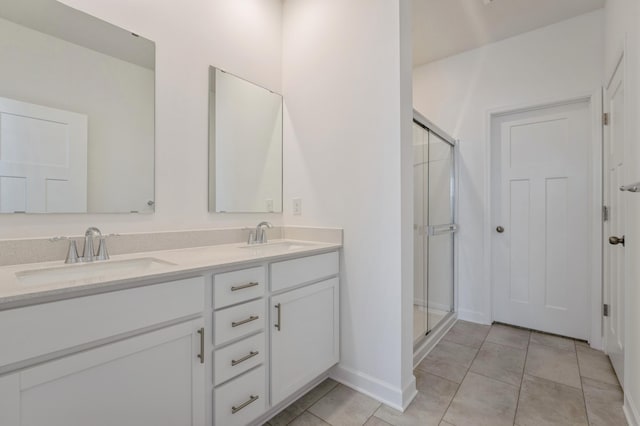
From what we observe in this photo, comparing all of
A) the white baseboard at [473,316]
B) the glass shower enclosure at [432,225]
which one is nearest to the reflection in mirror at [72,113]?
the glass shower enclosure at [432,225]

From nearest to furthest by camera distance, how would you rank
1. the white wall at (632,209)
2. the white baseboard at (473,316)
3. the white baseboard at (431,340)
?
the white wall at (632,209) → the white baseboard at (431,340) → the white baseboard at (473,316)

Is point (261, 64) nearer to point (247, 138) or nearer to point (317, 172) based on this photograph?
point (247, 138)

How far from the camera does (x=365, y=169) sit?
5.63ft

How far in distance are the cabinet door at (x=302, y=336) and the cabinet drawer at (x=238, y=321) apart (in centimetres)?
9

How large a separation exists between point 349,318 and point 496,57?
2714 millimetres

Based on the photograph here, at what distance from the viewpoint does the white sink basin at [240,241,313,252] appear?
1808 mm

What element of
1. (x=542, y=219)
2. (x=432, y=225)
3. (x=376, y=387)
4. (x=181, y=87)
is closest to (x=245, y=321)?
(x=376, y=387)

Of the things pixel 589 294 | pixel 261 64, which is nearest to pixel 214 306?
pixel 261 64

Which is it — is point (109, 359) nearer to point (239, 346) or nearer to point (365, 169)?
point (239, 346)

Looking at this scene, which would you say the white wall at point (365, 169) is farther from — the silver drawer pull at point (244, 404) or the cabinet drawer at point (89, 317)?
the cabinet drawer at point (89, 317)

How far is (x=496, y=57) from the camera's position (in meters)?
2.71

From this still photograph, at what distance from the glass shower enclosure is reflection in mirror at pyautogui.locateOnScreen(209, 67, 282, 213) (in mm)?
1024

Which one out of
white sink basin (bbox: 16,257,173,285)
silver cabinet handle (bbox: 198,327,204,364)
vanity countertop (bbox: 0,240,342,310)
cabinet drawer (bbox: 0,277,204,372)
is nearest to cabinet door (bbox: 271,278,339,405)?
vanity countertop (bbox: 0,240,342,310)

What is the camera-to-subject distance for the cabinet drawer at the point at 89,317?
76 centimetres
